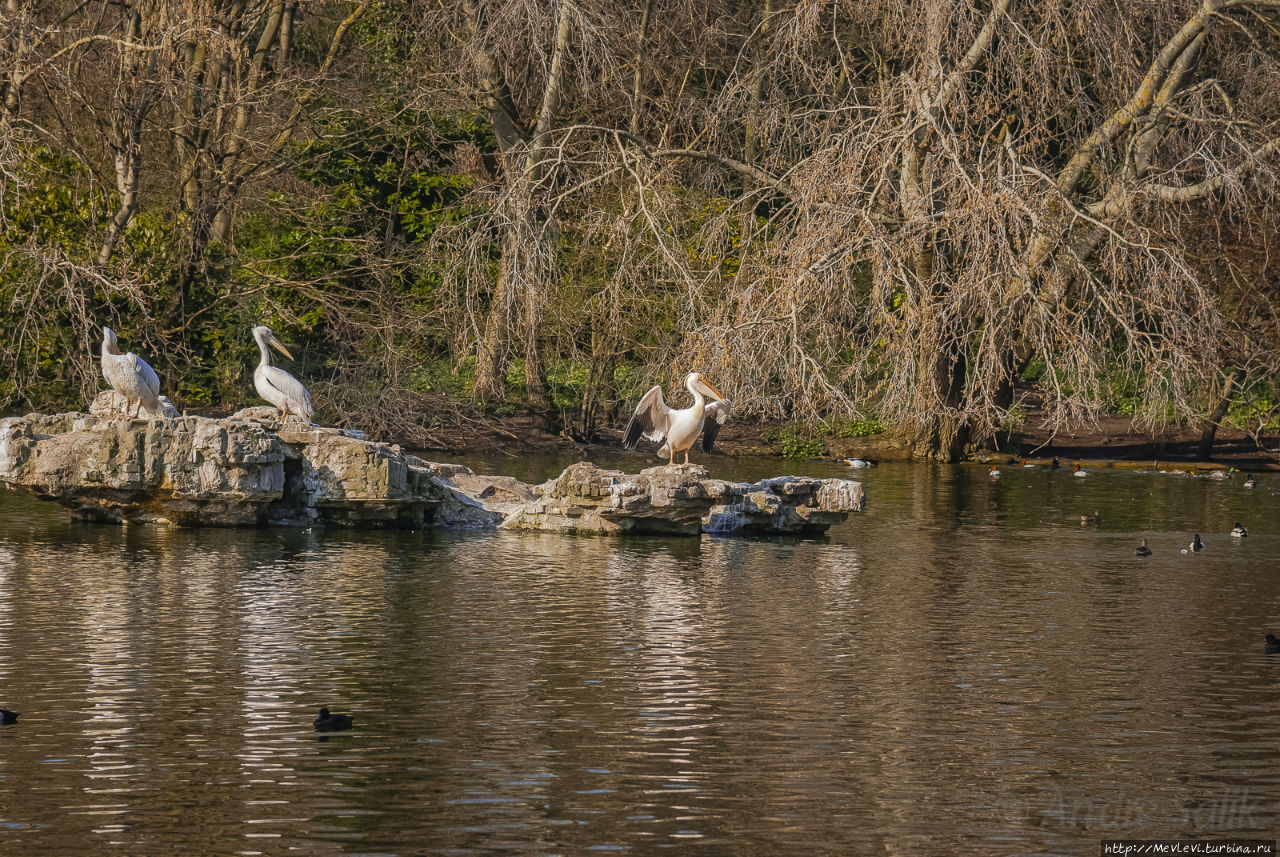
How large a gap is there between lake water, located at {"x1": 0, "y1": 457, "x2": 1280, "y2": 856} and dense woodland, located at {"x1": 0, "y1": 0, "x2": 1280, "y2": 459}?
460cm

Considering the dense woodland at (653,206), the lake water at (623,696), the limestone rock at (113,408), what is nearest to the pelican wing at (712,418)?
the dense woodland at (653,206)

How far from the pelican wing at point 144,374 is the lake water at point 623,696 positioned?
1.55 m

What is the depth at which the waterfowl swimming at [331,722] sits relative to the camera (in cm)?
762

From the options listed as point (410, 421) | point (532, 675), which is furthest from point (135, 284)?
point (532, 675)

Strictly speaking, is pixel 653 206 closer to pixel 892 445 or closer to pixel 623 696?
pixel 892 445

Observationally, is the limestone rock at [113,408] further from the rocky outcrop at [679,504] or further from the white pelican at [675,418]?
the white pelican at [675,418]

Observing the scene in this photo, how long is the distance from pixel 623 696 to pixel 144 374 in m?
8.62

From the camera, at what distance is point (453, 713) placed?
Answer: 8.11m

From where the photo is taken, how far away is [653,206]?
22.1m

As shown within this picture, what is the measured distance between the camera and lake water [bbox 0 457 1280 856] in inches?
253

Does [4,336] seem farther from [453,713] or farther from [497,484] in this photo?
[453,713]

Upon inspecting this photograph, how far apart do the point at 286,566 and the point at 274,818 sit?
22.3 ft

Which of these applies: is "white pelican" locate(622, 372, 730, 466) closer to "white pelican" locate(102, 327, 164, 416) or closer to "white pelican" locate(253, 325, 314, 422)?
"white pelican" locate(253, 325, 314, 422)

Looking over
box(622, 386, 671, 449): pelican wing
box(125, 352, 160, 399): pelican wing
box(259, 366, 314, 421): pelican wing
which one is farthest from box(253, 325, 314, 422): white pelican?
box(622, 386, 671, 449): pelican wing
